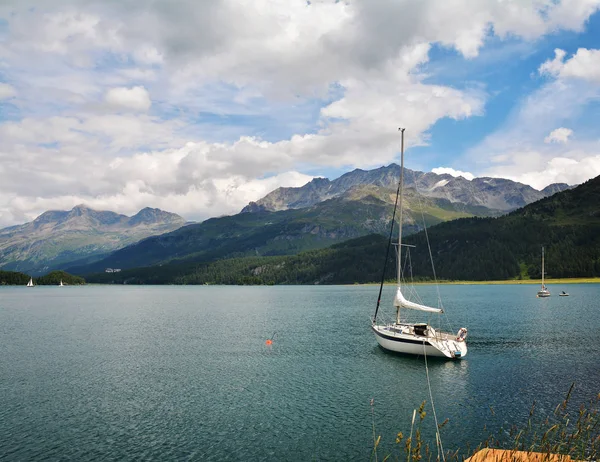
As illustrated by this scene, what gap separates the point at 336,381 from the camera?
5309 cm

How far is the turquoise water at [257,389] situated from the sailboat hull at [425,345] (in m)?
1.42

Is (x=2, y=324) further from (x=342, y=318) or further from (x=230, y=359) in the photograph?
(x=342, y=318)

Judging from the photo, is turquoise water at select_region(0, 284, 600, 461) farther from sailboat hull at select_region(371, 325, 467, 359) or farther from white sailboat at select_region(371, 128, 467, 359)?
white sailboat at select_region(371, 128, 467, 359)

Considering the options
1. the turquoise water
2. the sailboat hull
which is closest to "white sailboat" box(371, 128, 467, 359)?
the sailboat hull

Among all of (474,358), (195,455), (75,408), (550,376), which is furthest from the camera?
(474,358)

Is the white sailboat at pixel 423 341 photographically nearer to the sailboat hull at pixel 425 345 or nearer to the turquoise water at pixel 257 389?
the sailboat hull at pixel 425 345

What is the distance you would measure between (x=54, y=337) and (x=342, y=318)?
230 ft

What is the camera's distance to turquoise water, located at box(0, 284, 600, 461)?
34.6m

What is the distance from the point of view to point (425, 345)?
61688mm

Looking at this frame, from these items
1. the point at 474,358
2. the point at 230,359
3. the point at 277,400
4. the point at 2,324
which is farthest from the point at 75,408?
the point at 2,324

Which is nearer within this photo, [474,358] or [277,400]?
[277,400]

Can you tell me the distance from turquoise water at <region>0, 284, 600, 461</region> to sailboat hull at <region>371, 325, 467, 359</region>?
142cm

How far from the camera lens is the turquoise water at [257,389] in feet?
113

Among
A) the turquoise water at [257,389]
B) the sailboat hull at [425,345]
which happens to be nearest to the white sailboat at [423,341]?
the sailboat hull at [425,345]
